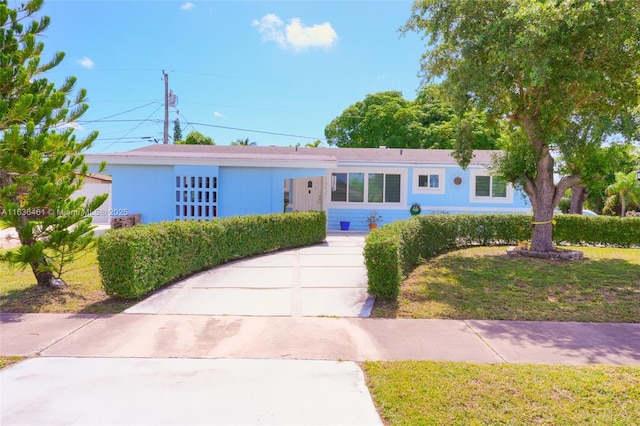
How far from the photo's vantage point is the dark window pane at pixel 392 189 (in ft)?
55.5

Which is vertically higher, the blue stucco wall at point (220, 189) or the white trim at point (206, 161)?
the white trim at point (206, 161)

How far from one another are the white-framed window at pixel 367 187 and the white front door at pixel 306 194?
1.82 m

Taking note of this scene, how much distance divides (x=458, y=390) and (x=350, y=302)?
9.91 feet

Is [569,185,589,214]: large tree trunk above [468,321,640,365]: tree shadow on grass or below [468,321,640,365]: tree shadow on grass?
above

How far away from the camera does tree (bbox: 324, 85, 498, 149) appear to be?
29.6 m

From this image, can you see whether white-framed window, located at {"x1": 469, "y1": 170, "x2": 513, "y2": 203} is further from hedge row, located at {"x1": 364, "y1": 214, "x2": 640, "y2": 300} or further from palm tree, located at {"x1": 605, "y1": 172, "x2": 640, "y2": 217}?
palm tree, located at {"x1": 605, "y1": 172, "x2": 640, "y2": 217}

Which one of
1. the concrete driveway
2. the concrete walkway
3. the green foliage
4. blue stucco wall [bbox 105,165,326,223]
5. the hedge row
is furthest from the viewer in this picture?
blue stucco wall [bbox 105,165,326,223]

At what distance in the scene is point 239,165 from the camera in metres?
14.2

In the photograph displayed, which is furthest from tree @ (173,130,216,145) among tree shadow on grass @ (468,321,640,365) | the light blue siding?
tree shadow on grass @ (468,321,640,365)

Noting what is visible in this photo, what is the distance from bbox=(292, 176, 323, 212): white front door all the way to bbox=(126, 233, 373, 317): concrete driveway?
8.83m

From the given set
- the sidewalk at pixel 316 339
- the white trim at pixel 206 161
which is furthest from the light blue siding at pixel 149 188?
the sidewalk at pixel 316 339

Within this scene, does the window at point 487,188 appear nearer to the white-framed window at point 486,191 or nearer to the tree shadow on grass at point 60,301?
the white-framed window at point 486,191

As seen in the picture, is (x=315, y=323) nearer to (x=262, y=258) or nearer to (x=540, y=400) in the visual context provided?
(x=540, y=400)

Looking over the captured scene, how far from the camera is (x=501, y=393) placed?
327 cm
